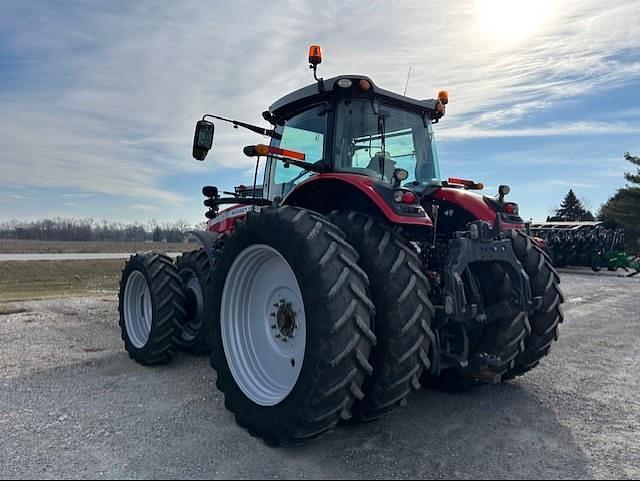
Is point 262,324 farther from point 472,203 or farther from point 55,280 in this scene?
point 55,280

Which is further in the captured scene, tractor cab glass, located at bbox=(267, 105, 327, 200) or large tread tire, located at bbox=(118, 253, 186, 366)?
large tread tire, located at bbox=(118, 253, 186, 366)

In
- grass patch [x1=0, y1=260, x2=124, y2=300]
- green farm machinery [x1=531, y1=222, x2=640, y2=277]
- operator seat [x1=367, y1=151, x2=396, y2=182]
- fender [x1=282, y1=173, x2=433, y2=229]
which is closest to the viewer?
fender [x1=282, y1=173, x2=433, y2=229]

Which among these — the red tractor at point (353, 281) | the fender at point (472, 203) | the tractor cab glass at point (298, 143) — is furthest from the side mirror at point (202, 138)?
the fender at point (472, 203)

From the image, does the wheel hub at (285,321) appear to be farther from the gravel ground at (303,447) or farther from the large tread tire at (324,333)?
the gravel ground at (303,447)

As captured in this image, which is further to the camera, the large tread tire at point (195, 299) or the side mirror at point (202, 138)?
the large tread tire at point (195, 299)

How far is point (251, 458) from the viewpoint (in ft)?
9.24

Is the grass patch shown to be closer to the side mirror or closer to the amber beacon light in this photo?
the side mirror

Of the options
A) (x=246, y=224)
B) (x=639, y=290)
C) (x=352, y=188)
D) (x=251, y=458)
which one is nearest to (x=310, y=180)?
(x=352, y=188)

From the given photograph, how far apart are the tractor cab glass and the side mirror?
67cm

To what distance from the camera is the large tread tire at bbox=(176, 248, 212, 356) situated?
202 inches

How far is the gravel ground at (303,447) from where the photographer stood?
2.73 m

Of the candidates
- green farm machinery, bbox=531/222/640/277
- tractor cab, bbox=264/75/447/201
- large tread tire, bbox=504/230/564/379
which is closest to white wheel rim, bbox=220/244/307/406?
tractor cab, bbox=264/75/447/201

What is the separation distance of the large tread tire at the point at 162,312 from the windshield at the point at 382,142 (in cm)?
238

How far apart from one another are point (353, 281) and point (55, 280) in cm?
1813
